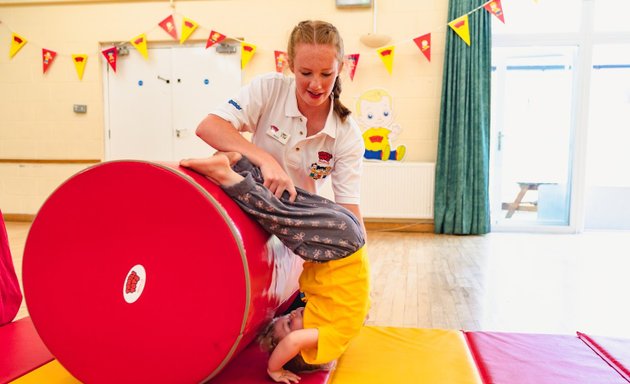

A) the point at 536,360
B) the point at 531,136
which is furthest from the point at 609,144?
the point at 536,360

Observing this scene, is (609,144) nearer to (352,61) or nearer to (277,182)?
(352,61)

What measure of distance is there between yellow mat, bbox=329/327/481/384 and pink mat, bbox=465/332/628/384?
5 centimetres

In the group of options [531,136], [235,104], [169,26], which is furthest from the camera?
[531,136]

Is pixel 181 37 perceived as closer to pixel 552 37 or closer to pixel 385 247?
pixel 385 247

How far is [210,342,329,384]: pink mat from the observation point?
1.40 m

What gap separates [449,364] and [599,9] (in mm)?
4719

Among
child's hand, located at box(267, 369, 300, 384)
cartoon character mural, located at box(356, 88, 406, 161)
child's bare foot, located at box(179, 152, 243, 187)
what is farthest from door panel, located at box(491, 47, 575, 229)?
child's bare foot, located at box(179, 152, 243, 187)

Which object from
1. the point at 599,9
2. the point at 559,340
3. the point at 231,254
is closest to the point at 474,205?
the point at 599,9

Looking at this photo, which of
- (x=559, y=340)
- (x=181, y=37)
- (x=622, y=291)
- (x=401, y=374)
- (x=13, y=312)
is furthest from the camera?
(x=181, y=37)

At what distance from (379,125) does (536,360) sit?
3653 millimetres

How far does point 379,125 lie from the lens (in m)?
5.02

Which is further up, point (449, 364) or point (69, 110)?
point (69, 110)

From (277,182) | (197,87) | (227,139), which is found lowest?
(277,182)

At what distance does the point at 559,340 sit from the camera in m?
1.77
